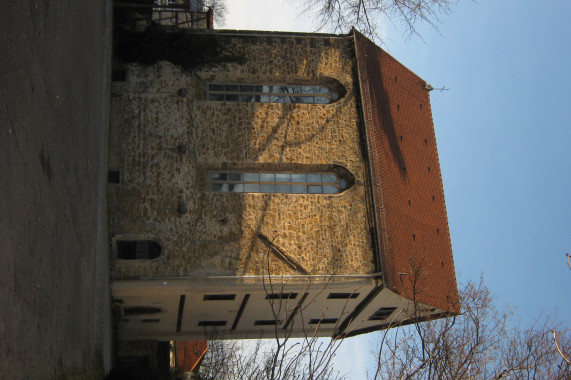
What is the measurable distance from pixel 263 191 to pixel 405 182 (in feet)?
17.0

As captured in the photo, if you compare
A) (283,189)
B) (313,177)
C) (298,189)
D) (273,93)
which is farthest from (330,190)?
(273,93)

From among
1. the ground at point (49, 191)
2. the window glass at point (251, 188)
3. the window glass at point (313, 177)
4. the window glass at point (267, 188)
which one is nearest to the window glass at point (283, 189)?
the window glass at point (267, 188)

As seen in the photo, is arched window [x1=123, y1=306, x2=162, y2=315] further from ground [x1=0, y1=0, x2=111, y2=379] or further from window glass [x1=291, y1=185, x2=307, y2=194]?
window glass [x1=291, y1=185, x2=307, y2=194]

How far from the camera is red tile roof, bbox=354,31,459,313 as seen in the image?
18.7 m

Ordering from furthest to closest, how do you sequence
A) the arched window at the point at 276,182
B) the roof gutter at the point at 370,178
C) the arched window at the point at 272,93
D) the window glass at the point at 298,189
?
1. the arched window at the point at 272,93
2. the window glass at the point at 298,189
3. the arched window at the point at 276,182
4. the roof gutter at the point at 370,178

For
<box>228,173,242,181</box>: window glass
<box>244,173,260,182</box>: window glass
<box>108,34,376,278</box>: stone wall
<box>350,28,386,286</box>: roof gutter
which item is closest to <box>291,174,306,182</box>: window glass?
<box>108,34,376,278</box>: stone wall

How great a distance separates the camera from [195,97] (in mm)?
18984

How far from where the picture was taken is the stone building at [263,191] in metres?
17.4

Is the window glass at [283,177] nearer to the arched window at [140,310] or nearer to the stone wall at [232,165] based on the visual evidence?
the stone wall at [232,165]

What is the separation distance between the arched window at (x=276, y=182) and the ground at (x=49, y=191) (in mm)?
4251

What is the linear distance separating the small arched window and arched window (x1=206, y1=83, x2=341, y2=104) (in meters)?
5.09

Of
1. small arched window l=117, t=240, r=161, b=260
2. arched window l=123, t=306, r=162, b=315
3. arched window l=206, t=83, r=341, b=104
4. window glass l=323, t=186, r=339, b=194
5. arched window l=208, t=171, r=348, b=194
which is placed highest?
arched window l=206, t=83, r=341, b=104

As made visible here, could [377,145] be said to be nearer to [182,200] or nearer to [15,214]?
[182,200]

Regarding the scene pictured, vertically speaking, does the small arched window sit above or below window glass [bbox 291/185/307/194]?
below
